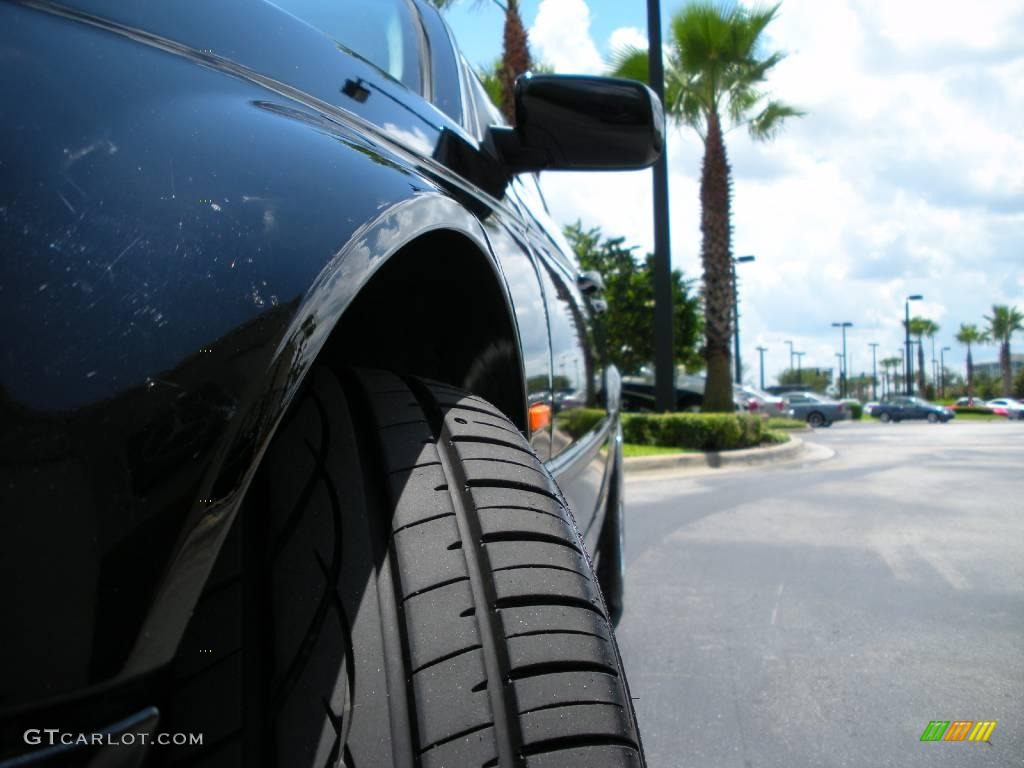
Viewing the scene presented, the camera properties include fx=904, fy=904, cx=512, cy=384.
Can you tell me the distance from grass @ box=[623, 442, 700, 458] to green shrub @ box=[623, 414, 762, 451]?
13cm

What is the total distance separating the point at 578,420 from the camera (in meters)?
2.55

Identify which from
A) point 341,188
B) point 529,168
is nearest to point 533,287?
point 529,168

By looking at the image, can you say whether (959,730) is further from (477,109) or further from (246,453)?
(246,453)

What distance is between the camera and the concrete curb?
9312 millimetres

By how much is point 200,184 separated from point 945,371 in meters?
115

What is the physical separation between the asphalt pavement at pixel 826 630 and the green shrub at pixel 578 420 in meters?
0.73

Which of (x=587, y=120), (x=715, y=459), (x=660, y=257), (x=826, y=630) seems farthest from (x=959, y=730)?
(x=660, y=257)

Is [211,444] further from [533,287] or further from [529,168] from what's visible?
[529,168]

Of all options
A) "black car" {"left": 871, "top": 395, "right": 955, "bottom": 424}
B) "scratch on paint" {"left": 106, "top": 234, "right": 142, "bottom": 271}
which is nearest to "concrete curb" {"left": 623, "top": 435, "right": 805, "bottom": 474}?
"scratch on paint" {"left": 106, "top": 234, "right": 142, "bottom": 271}

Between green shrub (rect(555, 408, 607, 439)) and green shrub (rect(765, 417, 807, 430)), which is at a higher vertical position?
green shrub (rect(555, 408, 607, 439))

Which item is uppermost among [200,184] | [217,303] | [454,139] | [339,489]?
[454,139]

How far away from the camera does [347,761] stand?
900mm

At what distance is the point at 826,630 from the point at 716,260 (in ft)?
46.6

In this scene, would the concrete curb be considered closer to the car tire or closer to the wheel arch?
the wheel arch
